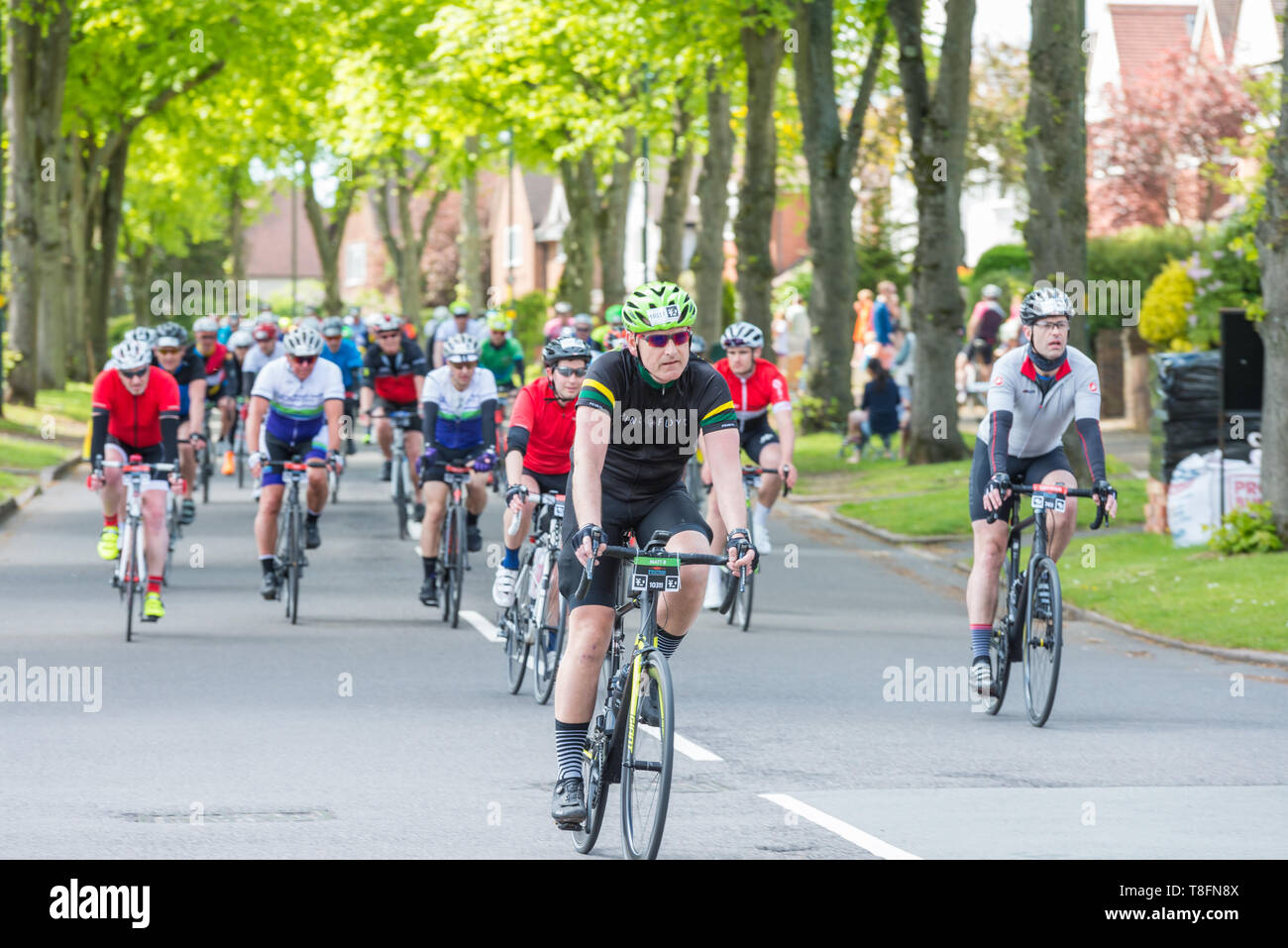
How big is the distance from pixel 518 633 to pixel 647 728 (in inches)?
129

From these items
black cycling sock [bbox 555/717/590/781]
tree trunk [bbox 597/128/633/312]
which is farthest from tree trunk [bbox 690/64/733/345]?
black cycling sock [bbox 555/717/590/781]

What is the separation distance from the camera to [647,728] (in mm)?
8602

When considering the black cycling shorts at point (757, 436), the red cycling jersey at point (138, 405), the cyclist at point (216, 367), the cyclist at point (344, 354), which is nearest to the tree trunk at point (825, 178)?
the cyclist at point (216, 367)

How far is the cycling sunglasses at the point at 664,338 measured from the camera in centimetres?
741

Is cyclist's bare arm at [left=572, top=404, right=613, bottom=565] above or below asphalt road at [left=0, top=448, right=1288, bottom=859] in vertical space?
above

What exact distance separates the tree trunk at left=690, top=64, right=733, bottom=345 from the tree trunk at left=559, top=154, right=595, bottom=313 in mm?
10969

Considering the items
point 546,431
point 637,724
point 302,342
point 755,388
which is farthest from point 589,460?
point 302,342

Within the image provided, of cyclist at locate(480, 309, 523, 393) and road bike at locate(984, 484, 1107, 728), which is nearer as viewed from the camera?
road bike at locate(984, 484, 1107, 728)

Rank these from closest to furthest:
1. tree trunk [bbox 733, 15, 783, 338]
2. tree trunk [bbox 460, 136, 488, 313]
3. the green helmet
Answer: the green helmet
tree trunk [bbox 733, 15, 783, 338]
tree trunk [bbox 460, 136, 488, 313]

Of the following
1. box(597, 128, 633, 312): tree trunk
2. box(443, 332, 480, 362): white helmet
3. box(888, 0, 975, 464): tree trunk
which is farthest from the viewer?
box(597, 128, 633, 312): tree trunk

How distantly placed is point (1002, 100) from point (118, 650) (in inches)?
1821

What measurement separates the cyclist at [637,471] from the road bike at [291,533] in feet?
24.3

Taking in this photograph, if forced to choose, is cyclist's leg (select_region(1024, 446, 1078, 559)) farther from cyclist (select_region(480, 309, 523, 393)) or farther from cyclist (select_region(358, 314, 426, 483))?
cyclist (select_region(480, 309, 523, 393))

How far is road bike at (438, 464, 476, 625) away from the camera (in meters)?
14.6
